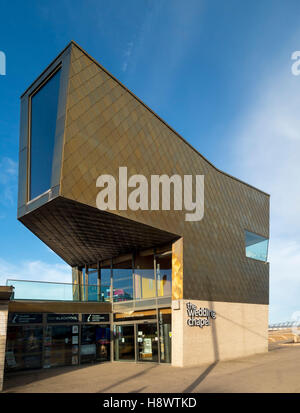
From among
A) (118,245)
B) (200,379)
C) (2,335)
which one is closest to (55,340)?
(118,245)

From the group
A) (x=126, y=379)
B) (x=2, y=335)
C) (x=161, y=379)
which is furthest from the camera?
(x=126, y=379)

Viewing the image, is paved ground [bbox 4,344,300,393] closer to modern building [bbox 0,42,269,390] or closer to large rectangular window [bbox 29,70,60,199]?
modern building [bbox 0,42,269,390]

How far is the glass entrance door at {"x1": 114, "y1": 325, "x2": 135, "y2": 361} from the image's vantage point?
2019 centimetres

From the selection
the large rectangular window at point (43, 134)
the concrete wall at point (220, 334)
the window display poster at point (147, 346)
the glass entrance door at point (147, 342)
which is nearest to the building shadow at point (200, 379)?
the concrete wall at point (220, 334)

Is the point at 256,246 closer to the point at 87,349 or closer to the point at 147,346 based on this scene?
the point at 147,346

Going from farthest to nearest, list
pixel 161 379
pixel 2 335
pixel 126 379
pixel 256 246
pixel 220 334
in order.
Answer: pixel 256 246
pixel 220 334
pixel 126 379
pixel 161 379
pixel 2 335

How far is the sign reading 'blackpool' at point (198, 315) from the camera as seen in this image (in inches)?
726

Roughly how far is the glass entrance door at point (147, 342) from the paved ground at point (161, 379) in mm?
681

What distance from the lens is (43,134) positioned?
15602 mm

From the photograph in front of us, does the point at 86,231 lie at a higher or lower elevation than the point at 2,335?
higher

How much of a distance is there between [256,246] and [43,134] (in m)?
17.8

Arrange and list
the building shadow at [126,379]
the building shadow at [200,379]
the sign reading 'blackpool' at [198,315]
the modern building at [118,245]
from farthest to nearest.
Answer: the sign reading 'blackpool' at [198,315], the modern building at [118,245], the building shadow at [126,379], the building shadow at [200,379]

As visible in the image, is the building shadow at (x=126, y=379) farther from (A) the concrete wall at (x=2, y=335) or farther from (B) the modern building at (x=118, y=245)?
(A) the concrete wall at (x=2, y=335)
